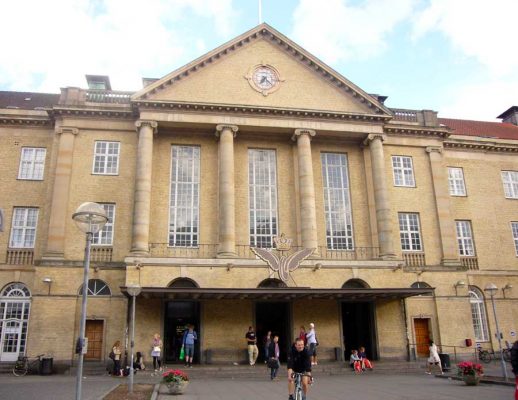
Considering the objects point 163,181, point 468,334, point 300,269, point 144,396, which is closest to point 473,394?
point 144,396

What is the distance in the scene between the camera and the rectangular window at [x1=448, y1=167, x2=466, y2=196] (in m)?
33.4

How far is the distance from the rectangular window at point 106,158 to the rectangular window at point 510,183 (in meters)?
27.0

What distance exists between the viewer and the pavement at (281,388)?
14602 millimetres

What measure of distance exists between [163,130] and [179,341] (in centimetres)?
1252

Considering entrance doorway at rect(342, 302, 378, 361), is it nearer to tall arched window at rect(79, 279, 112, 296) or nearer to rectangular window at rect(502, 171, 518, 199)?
tall arched window at rect(79, 279, 112, 296)

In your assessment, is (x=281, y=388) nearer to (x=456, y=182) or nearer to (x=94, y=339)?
(x=94, y=339)

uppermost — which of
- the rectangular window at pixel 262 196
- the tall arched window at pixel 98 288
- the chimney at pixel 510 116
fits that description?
the chimney at pixel 510 116

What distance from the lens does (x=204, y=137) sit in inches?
1188

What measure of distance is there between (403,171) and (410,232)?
4.17 meters

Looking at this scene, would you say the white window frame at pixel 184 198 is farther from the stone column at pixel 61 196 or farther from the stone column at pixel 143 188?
the stone column at pixel 61 196

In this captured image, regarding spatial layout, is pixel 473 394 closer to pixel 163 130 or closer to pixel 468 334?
pixel 468 334

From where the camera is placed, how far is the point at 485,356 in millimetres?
28531

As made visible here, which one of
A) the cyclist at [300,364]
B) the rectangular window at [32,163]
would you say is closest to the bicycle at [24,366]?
the rectangular window at [32,163]

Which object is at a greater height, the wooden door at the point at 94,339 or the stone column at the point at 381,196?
the stone column at the point at 381,196
